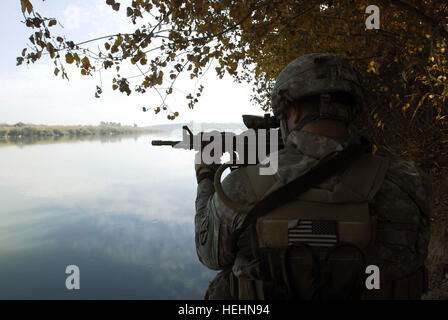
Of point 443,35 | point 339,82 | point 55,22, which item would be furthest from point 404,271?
point 55,22

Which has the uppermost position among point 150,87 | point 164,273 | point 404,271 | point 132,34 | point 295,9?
point 295,9

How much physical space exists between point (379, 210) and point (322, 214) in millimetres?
341

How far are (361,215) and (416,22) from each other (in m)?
5.13

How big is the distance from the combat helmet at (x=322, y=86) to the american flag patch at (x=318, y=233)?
22.0 inches

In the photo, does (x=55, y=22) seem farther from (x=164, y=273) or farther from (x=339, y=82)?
(x=164, y=273)

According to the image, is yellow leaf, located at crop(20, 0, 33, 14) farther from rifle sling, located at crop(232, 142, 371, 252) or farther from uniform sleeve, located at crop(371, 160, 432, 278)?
uniform sleeve, located at crop(371, 160, 432, 278)

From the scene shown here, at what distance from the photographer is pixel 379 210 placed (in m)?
1.70

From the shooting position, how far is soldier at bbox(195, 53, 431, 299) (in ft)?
5.30

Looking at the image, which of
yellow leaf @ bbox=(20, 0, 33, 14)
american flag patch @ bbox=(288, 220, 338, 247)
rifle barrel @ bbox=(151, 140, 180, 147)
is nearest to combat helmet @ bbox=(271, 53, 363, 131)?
american flag patch @ bbox=(288, 220, 338, 247)

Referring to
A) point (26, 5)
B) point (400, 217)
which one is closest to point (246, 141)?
point (400, 217)

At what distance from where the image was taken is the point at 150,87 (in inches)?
228

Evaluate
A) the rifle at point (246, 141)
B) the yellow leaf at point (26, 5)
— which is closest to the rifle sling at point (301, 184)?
the rifle at point (246, 141)

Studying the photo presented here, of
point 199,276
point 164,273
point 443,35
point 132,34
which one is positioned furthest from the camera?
point 164,273

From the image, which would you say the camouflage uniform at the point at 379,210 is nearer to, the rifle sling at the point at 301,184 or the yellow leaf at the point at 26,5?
the rifle sling at the point at 301,184
